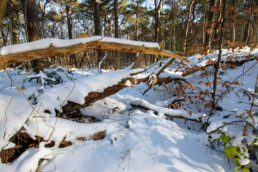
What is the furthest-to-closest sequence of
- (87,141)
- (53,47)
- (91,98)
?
(91,98) → (87,141) → (53,47)

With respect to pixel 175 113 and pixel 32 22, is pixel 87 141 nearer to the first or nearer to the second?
pixel 175 113

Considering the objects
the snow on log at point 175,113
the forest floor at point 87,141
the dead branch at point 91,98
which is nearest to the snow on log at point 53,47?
the forest floor at point 87,141

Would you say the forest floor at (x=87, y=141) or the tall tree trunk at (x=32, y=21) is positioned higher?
the tall tree trunk at (x=32, y=21)

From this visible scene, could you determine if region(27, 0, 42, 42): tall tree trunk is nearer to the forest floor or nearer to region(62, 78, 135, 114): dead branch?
the forest floor

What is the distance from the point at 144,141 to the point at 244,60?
11.1 feet

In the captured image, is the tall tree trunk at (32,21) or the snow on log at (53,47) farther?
the tall tree trunk at (32,21)

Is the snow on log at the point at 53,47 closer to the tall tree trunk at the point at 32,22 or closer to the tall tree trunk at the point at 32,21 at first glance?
the tall tree trunk at the point at 32,22

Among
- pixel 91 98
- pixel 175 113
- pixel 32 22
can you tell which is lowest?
pixel 175 113

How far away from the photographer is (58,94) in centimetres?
157

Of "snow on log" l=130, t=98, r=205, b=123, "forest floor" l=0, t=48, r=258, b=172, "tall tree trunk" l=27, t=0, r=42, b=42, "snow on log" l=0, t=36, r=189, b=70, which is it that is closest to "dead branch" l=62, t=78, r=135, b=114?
"forest floor" l=0, t=48, r=258, b=172

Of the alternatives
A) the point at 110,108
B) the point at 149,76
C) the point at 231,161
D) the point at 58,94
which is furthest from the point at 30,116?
the point at 231,161

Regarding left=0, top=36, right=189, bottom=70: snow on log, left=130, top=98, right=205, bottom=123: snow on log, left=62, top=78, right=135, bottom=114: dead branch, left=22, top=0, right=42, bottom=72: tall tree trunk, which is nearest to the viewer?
left=0, top=36, right=189, bottom=70: snow on log

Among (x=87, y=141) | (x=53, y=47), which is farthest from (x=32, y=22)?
(x=87, y=141)

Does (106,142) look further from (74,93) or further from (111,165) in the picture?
(74,93)
